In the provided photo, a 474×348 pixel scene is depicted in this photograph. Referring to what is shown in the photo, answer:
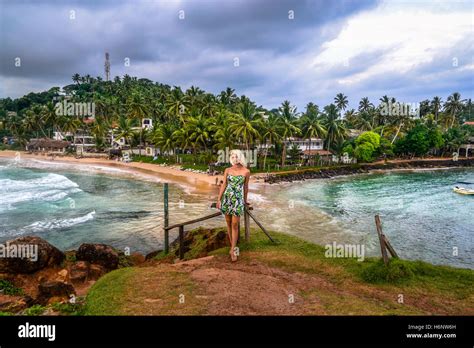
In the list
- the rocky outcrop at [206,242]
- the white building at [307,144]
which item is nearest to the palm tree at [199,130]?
the white building at [307,144]

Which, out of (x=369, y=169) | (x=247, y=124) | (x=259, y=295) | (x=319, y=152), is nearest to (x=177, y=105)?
(x=247, y=124)

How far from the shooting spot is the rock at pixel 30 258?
1250 centimetres

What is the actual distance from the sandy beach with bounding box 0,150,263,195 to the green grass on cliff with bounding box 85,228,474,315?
2500cm

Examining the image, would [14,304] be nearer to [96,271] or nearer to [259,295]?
[96,271]

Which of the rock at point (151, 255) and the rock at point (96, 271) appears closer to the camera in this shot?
the rock at point (96, 271)

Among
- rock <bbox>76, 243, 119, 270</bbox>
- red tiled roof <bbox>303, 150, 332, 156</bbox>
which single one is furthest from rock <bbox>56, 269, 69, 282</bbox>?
red tiled roof <bbox>303, 150, 332, 156</bbox>

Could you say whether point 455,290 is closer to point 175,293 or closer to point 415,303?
point 415,303

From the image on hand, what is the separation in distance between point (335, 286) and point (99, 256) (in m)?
9.85

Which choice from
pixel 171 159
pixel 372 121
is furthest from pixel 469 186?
pixel 171 159

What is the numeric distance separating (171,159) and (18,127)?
48838 mm

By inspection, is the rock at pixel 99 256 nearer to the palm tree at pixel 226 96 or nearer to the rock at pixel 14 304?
the rock at pixel 14 304

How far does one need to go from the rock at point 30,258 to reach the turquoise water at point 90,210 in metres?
4.18

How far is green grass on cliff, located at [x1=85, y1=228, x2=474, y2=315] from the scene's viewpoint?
6.79 metres
